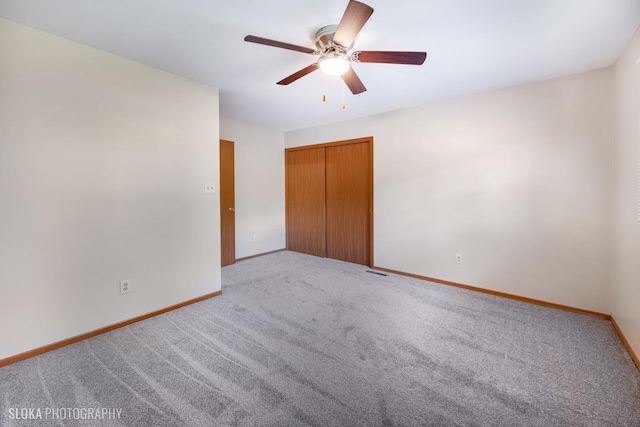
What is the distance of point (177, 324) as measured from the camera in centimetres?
231

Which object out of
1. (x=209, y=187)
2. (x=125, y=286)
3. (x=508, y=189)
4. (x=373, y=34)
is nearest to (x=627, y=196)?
(x=508, y=189)

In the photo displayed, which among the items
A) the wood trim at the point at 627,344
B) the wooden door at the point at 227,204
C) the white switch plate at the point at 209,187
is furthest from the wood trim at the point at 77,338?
the wood trim at the point at 627,344

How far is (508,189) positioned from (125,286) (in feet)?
13.3

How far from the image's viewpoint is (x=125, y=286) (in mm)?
2275

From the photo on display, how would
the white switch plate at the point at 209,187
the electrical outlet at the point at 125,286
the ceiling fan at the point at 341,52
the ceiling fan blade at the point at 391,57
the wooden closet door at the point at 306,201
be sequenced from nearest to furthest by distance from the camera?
the ceiling fan at the point at 341,52, the ceiling fan blade at the point at 391,57, the electrical outlet at the point at 125,286, the white switch plate at the point at 209,187, the wooden closet door at the point at 306,201

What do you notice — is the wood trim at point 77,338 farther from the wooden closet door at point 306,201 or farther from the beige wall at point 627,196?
the beige wall at point 627,196

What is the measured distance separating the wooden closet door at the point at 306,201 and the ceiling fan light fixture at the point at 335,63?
2674 millimetres

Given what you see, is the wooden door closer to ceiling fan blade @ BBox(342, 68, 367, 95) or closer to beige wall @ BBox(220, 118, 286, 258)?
beige wall @ BBox(220, 118, 286, 258)

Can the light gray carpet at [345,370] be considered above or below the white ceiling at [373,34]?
below

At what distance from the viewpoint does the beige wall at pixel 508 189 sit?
245cm

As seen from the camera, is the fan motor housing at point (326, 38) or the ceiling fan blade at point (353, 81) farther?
the ceiling fan blade at point (353, 81)

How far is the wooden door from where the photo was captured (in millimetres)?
4094

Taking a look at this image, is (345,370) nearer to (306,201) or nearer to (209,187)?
(209,187)

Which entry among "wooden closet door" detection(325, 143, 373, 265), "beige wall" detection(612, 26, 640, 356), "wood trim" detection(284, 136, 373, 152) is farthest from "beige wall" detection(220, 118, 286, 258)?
"beige wall" detection(612, 26, 640, 356)
